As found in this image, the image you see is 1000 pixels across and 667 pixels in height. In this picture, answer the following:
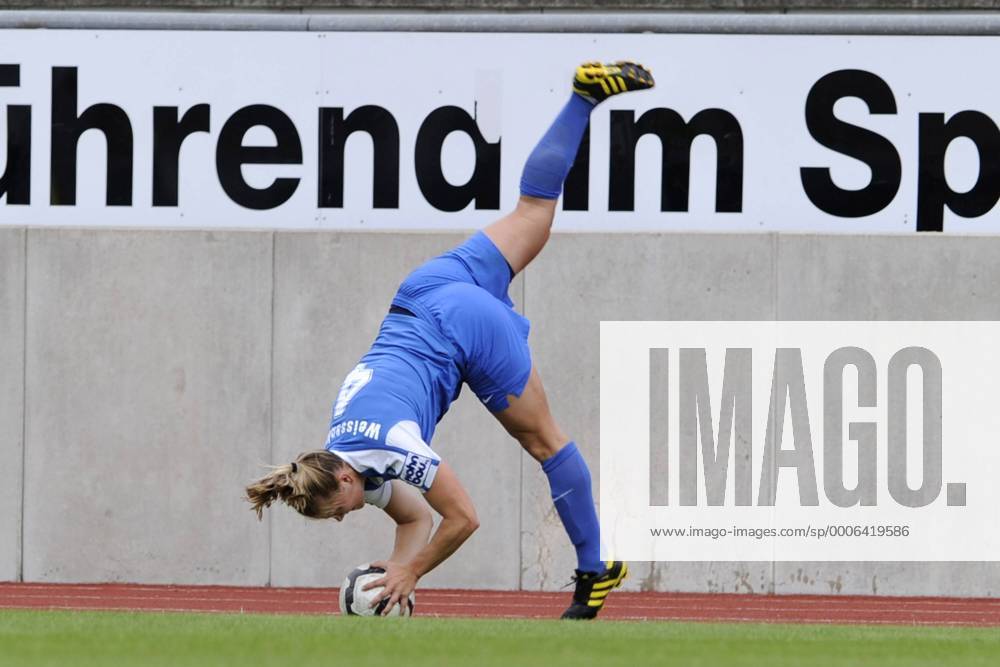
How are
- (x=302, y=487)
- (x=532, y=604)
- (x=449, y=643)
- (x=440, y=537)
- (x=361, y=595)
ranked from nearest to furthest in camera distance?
(x=449, y=643) → (x=302, y=487) → (x=440, y=537) → (x=361, y=595) → (x=532, y=604)

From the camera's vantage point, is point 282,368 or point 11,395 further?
point 11,395

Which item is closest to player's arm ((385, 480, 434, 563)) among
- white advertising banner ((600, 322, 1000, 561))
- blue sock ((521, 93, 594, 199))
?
blue sock ((521, 93, 594, 199))

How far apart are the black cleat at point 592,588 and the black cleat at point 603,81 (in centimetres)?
228

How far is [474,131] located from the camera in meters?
11.6

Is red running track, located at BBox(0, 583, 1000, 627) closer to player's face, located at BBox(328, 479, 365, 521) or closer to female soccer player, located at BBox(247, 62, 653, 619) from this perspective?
female soccer player, located at BBox(247, 62, 653, 619)

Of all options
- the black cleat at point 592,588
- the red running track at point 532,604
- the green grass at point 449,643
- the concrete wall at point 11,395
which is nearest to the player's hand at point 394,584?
the green grass at point 449,643

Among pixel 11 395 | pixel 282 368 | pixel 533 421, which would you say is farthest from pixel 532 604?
pixel 11 395

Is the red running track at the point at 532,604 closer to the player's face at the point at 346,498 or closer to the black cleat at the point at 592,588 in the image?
the black cleat at the point at 592,588

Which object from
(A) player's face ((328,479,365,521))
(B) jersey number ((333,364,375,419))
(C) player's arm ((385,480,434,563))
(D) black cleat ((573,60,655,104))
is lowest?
(C) player's arm ((385,480,434,563))

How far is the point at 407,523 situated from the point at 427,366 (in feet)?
2.56

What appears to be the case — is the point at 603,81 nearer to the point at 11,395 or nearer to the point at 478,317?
the point at 478,317

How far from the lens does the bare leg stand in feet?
28.3

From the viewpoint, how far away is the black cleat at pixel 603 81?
8812mm

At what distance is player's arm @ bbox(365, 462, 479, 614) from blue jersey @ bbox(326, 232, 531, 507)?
0.33ft
